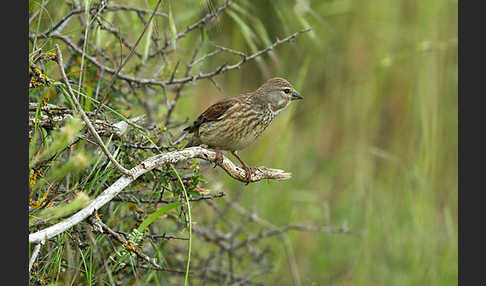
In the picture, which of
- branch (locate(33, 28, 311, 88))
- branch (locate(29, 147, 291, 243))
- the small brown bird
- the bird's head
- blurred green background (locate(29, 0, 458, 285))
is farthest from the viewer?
blurred green background (locate(29, 0, 458, 285))

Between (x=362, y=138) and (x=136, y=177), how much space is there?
5.81m

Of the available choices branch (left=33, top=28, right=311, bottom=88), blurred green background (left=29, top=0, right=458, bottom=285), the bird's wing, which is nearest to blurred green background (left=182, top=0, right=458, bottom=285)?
blurred green background (left=29, top=0, right=458, bottom=285)

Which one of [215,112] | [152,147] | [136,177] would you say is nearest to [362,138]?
[215,112]

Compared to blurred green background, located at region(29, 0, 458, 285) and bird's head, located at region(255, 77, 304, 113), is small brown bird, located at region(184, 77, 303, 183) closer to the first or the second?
bird's head, located at region(255, 77, 304, 113)

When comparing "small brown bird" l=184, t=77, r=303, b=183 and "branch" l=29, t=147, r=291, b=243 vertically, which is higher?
"small brown bird" l=184, t=77, r=303, b=183

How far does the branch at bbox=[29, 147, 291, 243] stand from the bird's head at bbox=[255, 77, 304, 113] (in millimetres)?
1087

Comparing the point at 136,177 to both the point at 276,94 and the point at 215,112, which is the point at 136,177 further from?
the point at 276,94

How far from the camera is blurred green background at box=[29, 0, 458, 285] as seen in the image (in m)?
6.19

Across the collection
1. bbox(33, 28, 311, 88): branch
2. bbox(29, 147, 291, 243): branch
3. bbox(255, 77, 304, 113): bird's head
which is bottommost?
bbox(29, 147, 291, 243): branch

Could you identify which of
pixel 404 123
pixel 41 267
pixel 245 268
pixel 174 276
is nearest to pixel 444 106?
pixel 404 123

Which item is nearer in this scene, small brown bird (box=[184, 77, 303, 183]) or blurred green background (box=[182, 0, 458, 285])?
small brown bird (box=[184, 77, 303, 183])

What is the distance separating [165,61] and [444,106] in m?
4.76

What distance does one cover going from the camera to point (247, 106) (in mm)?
4820

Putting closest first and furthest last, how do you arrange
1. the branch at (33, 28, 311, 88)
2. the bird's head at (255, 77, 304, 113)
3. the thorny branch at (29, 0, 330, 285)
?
1. the thorny branch at (29, 0, 330, 285)
2. the branch at (33, 28, 311, 88)
3. the bird's head at (255, 77, 304, 113)
